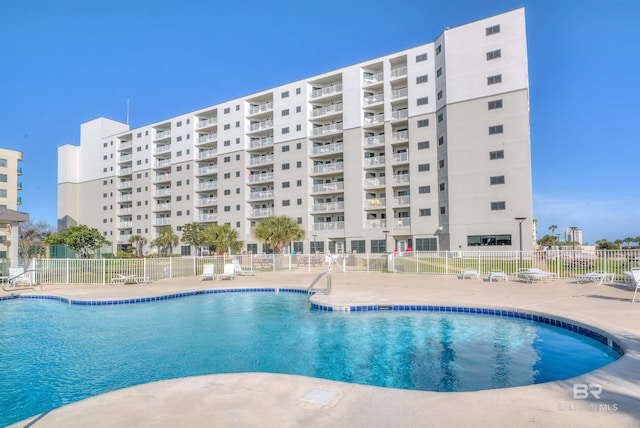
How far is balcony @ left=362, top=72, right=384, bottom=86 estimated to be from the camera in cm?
4084

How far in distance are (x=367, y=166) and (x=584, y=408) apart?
38.1 meters

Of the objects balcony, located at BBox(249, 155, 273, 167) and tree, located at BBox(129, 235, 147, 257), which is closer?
balcony, located at BBox(249, 155, 273, 167)

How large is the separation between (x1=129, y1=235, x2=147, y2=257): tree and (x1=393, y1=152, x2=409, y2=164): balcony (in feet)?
133

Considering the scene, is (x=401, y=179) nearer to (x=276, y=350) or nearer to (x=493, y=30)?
(x=493, y=30)

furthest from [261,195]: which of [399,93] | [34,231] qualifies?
[34,231]

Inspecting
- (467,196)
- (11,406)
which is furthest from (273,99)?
(11,406)

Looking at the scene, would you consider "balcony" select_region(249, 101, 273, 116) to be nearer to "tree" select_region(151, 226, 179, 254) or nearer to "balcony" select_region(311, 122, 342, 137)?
"balcony" select_region(311, 122, 342, 137)

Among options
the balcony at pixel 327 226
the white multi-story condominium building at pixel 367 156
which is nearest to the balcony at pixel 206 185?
the white multi-story condominium building at pixel 367 156

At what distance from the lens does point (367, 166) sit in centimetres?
4122

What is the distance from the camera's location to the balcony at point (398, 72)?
128 ft

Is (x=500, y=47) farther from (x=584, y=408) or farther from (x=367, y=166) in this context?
(x=584, y=408)

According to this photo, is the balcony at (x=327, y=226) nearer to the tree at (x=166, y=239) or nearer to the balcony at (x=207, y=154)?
the balcony at (x=207, y=154)

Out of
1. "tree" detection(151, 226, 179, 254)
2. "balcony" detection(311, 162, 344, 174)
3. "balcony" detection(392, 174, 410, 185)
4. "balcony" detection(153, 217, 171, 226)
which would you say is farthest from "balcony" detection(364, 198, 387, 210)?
"balcony" detection(153, 217, 171, 226)

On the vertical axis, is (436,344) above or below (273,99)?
below
